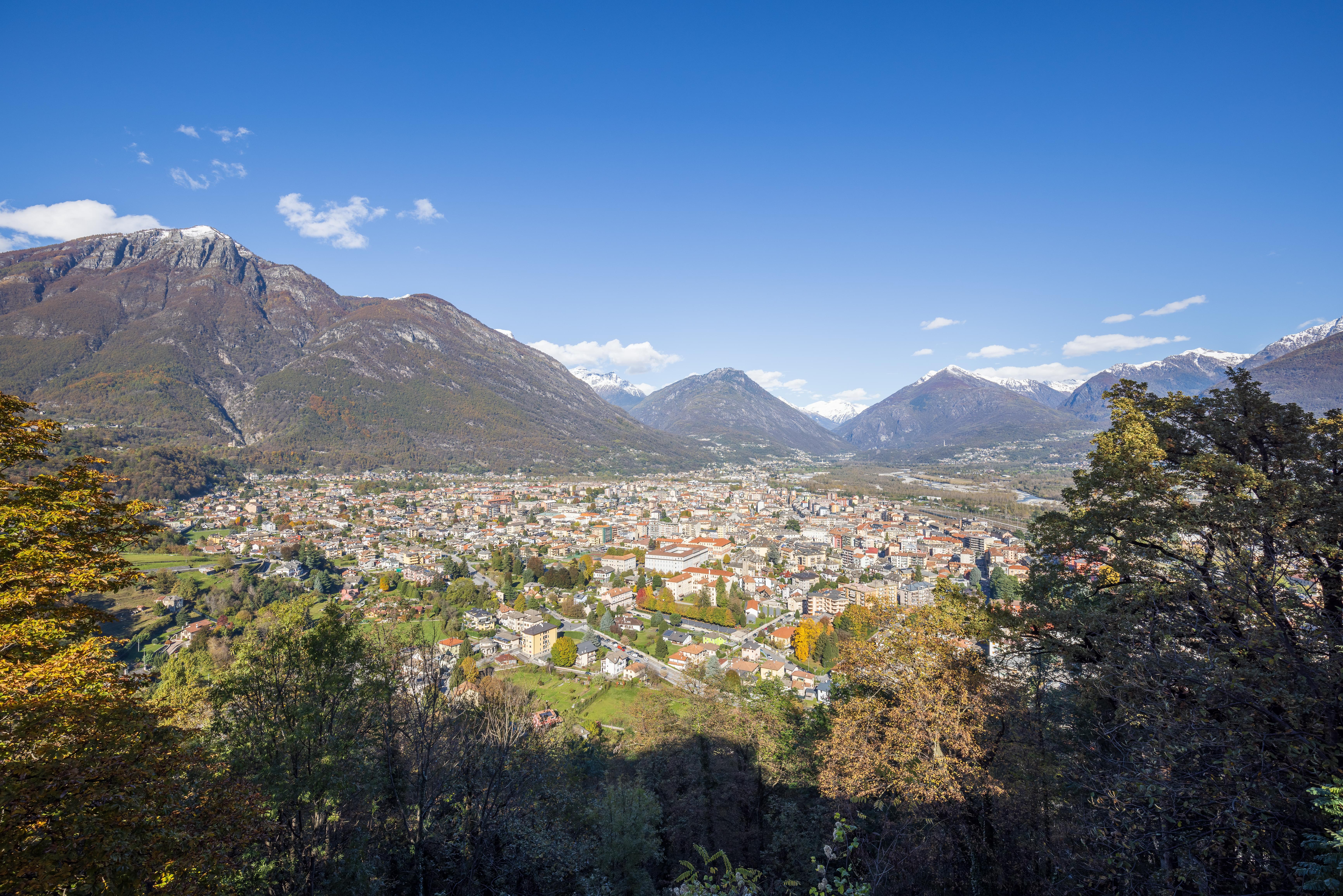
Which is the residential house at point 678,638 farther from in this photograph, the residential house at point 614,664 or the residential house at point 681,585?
the residential house at point 681,585

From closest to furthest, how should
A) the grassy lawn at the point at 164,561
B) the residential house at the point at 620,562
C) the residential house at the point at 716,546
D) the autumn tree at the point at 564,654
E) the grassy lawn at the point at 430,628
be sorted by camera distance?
the grassy lawn at the point at 430,628, the autumn tree at the point at 564,654, the grassy lawn at the point at 164,561, the residential house at the point at 620,562, the residential house at the point at 716,546

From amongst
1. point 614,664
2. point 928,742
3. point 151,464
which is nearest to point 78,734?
point 928,742

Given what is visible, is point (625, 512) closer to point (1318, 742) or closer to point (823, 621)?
point (823, 621)

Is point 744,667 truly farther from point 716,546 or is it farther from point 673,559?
point 716,546

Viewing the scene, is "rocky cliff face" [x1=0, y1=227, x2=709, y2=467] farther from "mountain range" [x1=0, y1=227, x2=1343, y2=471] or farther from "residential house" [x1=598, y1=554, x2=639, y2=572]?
"residential house" [x1=598, y1=554, x2=639, y2=572]

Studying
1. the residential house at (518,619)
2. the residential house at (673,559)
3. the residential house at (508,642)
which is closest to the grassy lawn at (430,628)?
the residential house at (508,642)

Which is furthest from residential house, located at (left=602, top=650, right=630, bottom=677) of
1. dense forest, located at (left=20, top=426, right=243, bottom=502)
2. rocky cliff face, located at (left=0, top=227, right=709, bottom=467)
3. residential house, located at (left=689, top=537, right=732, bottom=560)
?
rocky cliff face, located at (left=0, top=227, right=709, bottom=467)
